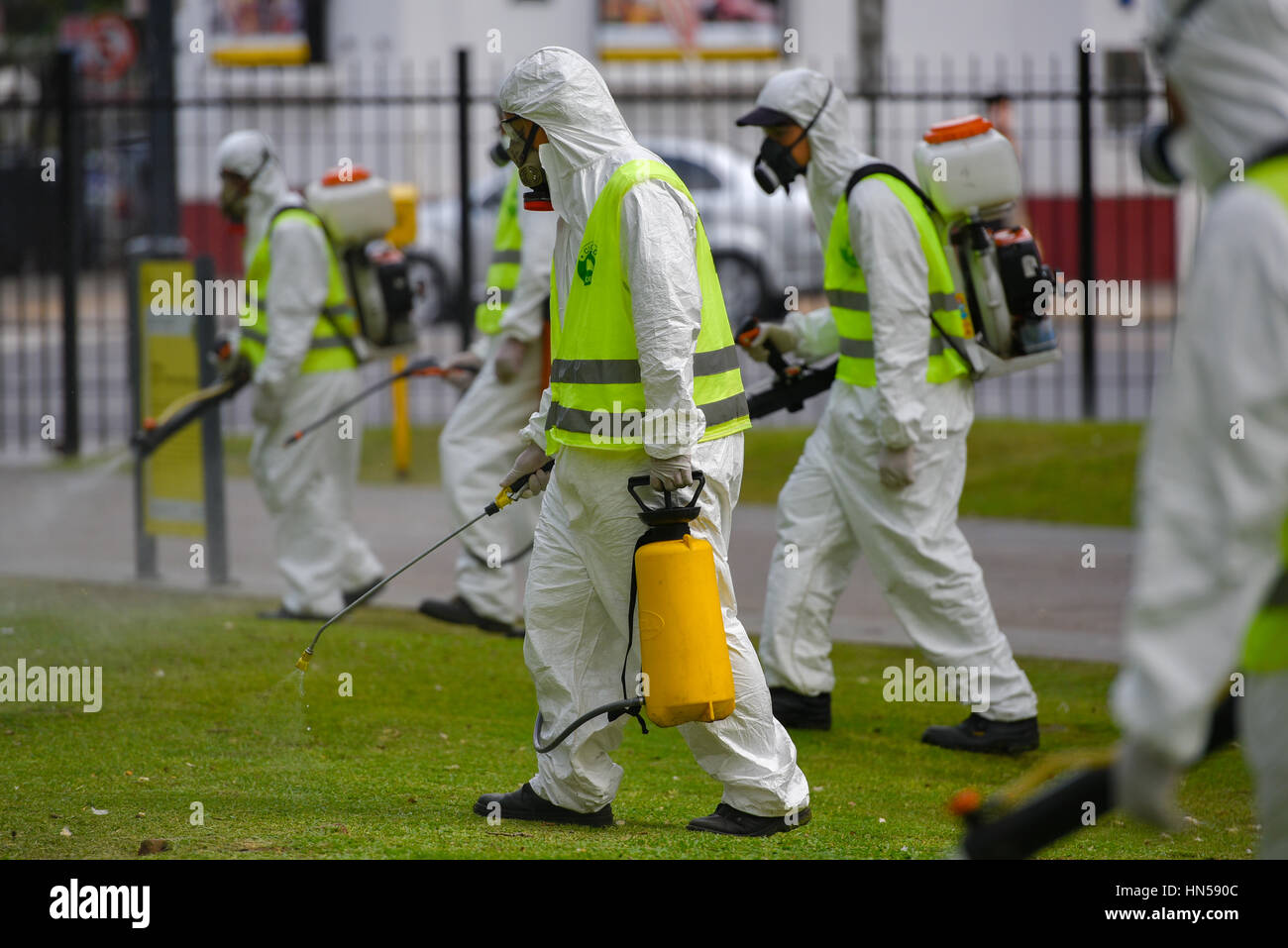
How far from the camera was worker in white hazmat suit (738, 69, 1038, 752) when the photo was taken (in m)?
5.54

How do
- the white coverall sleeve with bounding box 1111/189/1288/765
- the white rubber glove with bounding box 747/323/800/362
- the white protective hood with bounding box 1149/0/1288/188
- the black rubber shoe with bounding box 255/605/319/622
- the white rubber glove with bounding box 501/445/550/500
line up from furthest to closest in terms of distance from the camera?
the black rubber shoe with bounding box 255/605/319/622
the white rubber glove with bounding box 747/323/800/362
the white rubber glove with bounding box 501/445/550/500
the white protective hood with bounding box 1149/0/1288/188
the white coverall sleeve with bounding box 1111/189/1288/765

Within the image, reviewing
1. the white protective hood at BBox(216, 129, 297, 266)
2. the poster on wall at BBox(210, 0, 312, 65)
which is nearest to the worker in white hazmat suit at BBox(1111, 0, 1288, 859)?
the white protective hood at BBox(216, 129, 297, 266)

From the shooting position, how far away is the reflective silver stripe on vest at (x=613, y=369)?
4.34m

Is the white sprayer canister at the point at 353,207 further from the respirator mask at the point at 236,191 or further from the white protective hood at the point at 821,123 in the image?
the white protective hood at the point at 821,123

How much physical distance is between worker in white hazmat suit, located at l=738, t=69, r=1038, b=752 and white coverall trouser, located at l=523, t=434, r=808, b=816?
117 centimetres

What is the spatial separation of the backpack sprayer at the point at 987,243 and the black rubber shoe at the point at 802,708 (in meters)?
1.28

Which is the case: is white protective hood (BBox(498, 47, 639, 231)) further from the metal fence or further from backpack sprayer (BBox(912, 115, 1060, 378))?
the metal fence

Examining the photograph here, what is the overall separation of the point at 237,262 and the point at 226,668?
14.8 metres

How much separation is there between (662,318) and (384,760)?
1.96 metres

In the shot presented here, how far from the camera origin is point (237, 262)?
20.5 m

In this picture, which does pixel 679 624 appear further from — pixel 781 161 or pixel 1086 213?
pixel 1086 213

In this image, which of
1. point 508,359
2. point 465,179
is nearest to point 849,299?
point 508,359

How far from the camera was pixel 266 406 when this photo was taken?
302 inches

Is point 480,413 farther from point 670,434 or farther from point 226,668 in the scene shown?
point 670,434
